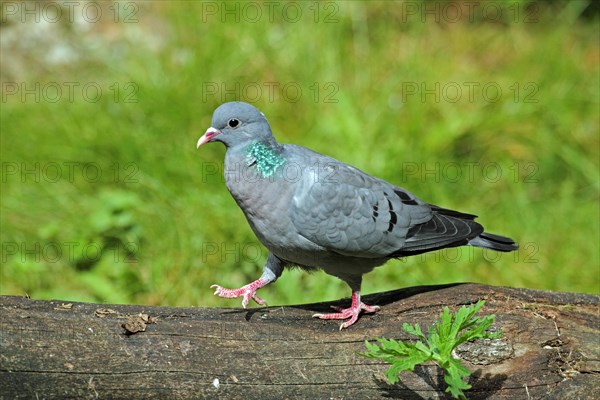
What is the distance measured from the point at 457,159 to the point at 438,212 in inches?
105

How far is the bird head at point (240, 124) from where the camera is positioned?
398 cm

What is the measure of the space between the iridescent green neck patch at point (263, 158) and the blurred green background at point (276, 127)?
2.01m

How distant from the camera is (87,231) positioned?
6.14 meters

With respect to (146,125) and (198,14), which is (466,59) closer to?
(198,14)

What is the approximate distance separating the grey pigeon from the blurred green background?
1.70 metres

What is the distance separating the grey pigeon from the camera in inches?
154
